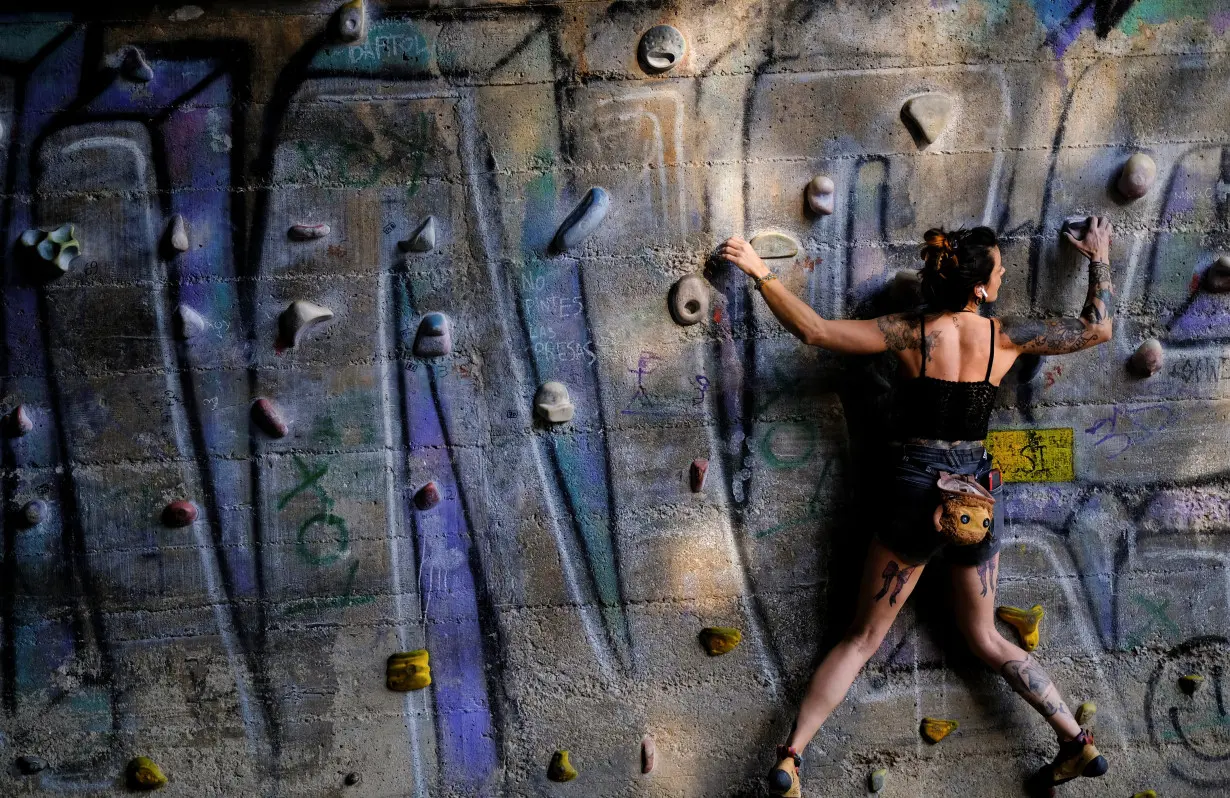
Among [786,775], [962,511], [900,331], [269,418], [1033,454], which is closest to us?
[962,511]

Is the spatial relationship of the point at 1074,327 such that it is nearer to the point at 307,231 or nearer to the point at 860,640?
the point at 860,640

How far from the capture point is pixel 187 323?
3182 mm

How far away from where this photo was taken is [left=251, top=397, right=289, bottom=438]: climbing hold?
321 cm

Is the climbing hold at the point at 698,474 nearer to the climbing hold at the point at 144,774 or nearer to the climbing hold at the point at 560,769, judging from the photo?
the climbing hold at the point at 560,769

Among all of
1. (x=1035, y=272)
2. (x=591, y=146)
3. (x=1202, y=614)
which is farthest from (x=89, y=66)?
(x=1202, y=614)

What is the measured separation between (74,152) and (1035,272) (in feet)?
11.9

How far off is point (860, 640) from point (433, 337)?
6.38 ft

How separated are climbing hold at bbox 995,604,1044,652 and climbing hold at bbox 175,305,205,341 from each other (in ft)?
10.6

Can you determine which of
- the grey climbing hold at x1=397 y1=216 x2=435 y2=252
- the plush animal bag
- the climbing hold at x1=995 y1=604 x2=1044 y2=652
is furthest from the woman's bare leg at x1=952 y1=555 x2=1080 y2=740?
the grey climbing hold at x1=397 y1=216 x2=435 y2=252

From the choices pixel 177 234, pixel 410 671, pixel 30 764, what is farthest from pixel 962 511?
pixel 30 764

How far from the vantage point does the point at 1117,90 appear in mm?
3225

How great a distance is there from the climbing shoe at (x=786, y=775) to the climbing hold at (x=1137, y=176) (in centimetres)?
242

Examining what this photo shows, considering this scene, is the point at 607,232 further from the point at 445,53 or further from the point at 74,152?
the point at 74,152

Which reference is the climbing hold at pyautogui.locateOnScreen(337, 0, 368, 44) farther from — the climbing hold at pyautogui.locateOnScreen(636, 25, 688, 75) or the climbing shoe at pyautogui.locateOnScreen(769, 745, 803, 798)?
the climbing shoe at pyautogui.locateOnScreen(769, 745, 803, 798)
